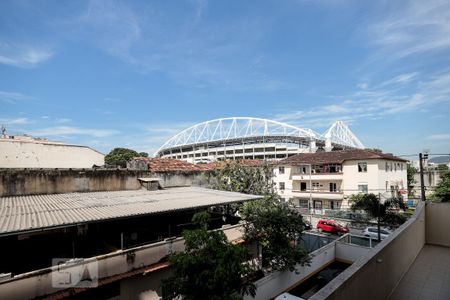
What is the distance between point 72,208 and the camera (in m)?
8.70

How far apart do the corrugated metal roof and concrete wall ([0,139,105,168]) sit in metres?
7.37

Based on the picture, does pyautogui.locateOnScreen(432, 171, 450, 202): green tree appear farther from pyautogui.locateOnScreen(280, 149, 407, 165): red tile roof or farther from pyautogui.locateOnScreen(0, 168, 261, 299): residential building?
pyautogui.locateOnScreen(0, 168, 261, 299): residential building

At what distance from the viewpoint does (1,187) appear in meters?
10.3

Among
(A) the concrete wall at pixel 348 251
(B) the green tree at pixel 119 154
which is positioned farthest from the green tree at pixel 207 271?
(B) the green tree at pixel 119 154

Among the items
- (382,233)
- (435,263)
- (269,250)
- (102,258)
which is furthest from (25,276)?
(382,233)

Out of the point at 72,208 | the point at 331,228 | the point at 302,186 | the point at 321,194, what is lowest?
the point at 331,228

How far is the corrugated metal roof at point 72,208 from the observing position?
6988 millimetres

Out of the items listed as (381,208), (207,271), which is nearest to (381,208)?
(381,208)

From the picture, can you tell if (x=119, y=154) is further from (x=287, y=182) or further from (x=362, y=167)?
(x=362, y=167)

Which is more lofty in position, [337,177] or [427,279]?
[337,177]

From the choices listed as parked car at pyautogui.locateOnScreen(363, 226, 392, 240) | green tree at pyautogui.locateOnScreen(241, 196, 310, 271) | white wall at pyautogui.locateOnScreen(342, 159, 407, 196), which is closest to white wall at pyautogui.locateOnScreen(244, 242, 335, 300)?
green tree at pyautogui.locateOnScreen(241, 196, 310, 271)

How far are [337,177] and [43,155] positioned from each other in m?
31.7

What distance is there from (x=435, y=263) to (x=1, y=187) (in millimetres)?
15946

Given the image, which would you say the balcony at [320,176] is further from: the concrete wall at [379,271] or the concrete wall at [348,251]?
the concrete wall at [379,271]
